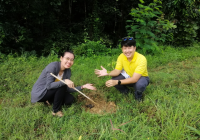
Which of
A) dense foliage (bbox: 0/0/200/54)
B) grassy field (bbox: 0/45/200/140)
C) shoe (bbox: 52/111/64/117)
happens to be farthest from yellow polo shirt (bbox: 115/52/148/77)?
dense foliage (bbox: 0/0/200/54)

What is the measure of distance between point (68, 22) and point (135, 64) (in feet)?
20.0

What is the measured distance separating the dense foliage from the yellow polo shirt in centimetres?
229

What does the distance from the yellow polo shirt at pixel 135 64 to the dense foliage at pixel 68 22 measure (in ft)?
7.51

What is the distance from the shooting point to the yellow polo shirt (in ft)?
7.50

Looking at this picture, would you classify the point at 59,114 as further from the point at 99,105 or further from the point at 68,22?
the point at 68,22

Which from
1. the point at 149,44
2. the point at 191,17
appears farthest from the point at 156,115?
the point at 191,17

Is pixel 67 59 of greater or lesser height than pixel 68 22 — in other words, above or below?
below

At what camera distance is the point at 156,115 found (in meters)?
2.08

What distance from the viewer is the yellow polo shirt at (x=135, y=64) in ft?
7.50

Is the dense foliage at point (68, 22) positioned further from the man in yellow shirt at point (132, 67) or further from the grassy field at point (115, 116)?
the man in yellow shirt at point (132, 67)

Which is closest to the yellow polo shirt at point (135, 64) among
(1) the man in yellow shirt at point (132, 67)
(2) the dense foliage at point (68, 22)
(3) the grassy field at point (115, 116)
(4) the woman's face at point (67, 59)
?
(1) the man in yellow shirt at point (132, 67)

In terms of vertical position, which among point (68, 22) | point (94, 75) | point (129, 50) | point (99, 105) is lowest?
point (99, 105)

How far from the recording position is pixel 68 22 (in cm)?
748

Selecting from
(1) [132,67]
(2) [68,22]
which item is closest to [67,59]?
(1) [132,67]
